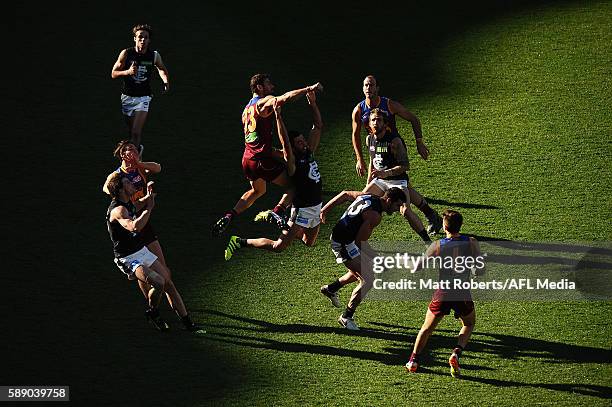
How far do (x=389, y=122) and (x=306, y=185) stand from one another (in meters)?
1.66

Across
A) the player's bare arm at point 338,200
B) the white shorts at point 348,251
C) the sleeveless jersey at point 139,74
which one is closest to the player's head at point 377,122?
the player's bare arm at point 338,200

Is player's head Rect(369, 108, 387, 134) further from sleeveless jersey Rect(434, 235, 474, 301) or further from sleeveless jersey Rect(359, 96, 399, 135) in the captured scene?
sleeveless jersey Rect(434, 235, 474, 301)

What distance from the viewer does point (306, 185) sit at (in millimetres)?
16109

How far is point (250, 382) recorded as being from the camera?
45.5 feet

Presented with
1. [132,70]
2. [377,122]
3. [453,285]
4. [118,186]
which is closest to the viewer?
[453,285]

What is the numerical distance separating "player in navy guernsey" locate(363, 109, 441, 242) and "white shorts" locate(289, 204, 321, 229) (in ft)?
2.65

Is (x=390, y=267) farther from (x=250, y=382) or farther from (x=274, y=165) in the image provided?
(x=250, y=382)

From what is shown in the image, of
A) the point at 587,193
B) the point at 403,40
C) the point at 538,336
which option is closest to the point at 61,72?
the point at 403,40

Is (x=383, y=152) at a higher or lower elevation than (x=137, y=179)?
higher

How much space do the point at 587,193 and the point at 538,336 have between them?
4.10 metres

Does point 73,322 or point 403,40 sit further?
point 403,40

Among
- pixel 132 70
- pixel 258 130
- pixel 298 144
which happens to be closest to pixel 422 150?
pixel 298 144

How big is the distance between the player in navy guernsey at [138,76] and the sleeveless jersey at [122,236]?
459 cm

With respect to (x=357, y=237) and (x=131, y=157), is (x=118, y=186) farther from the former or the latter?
(x=357, y=237)
